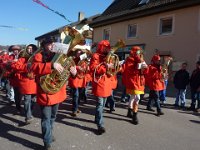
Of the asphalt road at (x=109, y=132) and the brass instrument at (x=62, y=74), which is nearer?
the brass instrument at (x=62, y=74)

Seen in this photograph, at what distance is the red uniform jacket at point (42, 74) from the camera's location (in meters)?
4.94

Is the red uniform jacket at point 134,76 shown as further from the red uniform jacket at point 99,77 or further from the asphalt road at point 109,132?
the red uniform jacket at point 99,77

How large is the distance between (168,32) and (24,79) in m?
11.7

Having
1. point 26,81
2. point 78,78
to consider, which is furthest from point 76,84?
point 26,81

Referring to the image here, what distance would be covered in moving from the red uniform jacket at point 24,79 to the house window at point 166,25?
11560 millimetres

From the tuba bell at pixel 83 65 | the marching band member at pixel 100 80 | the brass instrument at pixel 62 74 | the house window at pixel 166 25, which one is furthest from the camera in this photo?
the house window at pixel 166 25

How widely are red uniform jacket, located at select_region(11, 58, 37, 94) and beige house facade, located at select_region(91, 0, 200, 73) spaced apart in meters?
8.20

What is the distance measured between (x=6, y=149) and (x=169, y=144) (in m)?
2.96

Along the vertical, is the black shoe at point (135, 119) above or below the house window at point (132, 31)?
below

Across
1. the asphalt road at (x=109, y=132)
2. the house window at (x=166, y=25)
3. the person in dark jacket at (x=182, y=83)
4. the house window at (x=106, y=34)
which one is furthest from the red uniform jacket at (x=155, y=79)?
the house window at (x=106, y=34)

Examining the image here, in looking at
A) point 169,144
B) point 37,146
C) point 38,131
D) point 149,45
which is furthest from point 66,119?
point 149,45

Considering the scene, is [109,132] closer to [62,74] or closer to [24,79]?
[62,74]

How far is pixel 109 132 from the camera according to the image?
21.7 feet

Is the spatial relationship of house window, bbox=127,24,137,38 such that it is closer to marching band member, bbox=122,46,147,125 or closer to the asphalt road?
the asphalt road
